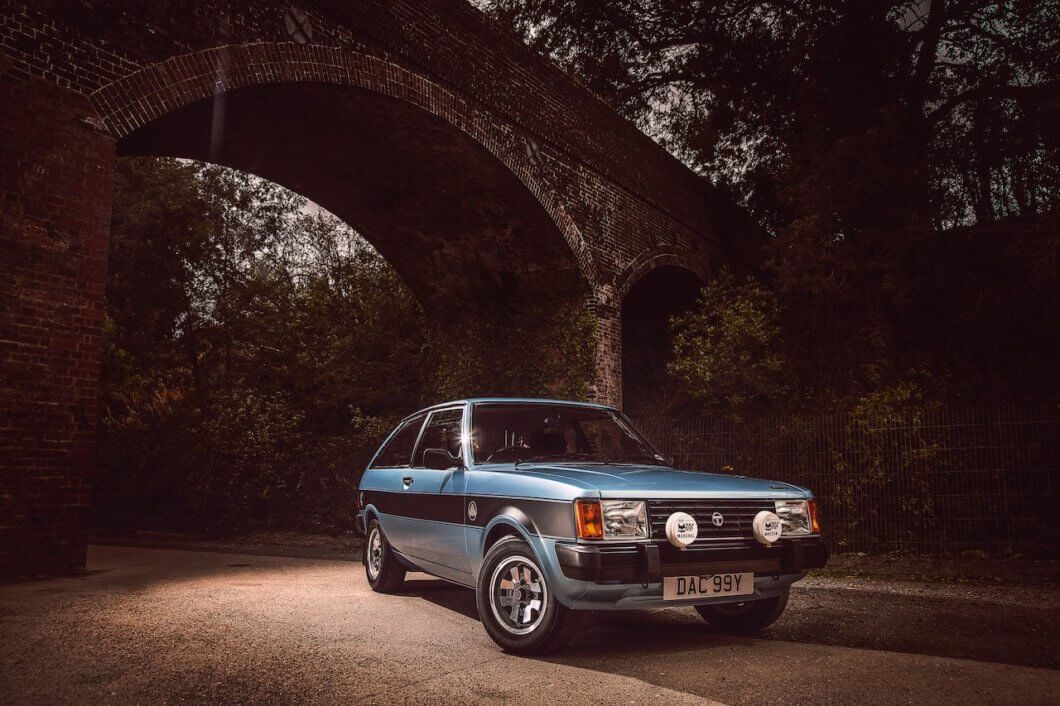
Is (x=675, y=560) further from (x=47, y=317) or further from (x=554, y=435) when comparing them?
(x=47, y=317)

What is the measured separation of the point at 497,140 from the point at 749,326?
6.00 m

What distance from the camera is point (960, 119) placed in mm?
14609

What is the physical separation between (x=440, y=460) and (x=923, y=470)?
7.57 meters

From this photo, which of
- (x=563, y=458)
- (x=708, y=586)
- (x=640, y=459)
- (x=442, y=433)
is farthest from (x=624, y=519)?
(x=442, y=433)

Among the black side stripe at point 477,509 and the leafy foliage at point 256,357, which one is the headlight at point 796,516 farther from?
the leafy foliage at point 256,357

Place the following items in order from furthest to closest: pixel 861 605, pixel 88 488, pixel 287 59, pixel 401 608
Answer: pixel 287 59, pixel 88 488, pixel 861 605, pixel 401 608

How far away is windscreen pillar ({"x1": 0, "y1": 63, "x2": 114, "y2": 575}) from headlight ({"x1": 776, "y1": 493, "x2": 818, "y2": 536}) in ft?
19.8

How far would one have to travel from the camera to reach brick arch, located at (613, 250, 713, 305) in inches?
582

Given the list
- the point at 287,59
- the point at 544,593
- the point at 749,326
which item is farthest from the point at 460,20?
the point at 544,593

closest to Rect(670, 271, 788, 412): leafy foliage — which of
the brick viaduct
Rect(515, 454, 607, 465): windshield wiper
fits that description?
the brick viaduct

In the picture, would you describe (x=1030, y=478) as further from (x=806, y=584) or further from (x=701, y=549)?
(x=701, y=549)

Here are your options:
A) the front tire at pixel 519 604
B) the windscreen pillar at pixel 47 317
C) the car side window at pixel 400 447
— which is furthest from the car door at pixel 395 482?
the windscreen pillar at pixel 47 317

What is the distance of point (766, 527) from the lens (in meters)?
4.60

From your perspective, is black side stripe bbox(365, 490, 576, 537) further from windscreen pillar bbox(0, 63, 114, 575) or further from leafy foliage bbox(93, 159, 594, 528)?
leafy foliage bbox(93, 159, 594, 528)
